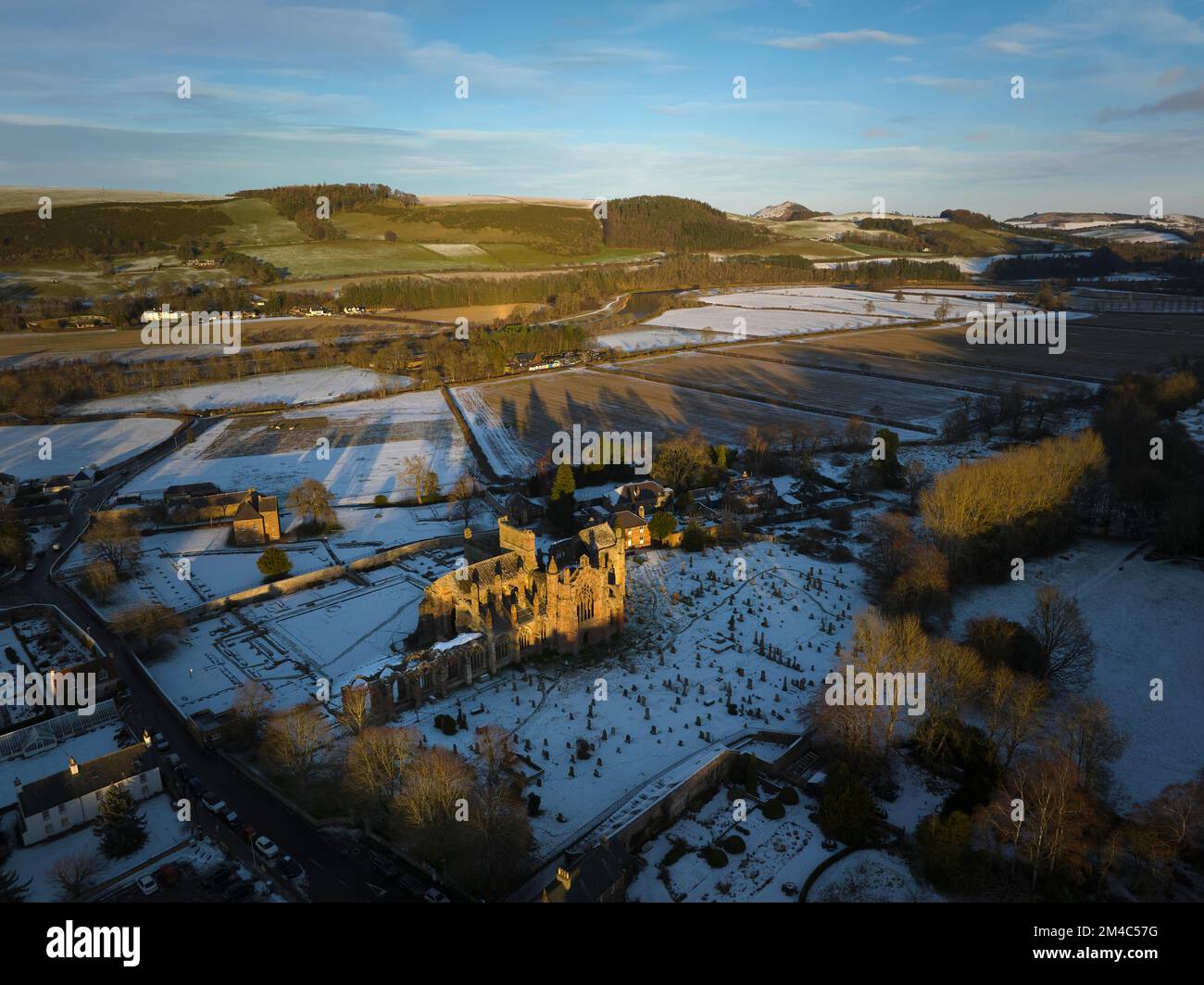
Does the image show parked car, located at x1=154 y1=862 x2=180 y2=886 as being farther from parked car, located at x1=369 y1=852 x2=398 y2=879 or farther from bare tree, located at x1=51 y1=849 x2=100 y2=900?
parked car, located at x1=369 y1=852 x2=398 y2=879

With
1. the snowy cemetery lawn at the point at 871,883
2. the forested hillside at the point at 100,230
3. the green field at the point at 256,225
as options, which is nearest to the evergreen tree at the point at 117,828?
the snowy cemetery lawn at the point at 871,883

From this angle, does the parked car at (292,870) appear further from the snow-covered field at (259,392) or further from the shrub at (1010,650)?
the snow-covered field at (259,392)

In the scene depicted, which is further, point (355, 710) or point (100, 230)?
point (100, 230)

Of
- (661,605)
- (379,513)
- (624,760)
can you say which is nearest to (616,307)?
(379,513)

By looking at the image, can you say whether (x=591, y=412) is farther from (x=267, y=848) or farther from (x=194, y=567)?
(x=267, y=848)

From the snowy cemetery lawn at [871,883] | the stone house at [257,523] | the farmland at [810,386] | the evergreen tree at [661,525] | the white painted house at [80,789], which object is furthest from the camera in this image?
the farmland at [810,386]

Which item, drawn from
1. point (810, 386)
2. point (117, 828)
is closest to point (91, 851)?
point (117, 828)
